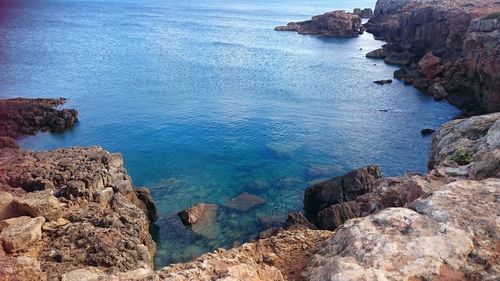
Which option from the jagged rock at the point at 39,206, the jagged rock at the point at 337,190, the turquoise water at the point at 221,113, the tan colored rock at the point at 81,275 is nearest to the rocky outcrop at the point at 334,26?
the turquoise water at the point at 221,113

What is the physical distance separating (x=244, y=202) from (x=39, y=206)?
1853 centimetres

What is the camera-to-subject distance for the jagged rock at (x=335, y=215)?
31.0 meters

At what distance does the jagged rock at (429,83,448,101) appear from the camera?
220ft

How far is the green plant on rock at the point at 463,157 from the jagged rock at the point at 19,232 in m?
21.8

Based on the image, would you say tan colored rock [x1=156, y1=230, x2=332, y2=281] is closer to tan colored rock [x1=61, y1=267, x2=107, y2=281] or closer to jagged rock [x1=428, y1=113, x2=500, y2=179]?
tan colored rock [x1=61, y1=267, x2=107, y2=281]

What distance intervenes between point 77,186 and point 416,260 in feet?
80.0

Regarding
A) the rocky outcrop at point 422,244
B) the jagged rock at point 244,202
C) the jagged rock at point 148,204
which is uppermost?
the rocky outcrop at point 422,244

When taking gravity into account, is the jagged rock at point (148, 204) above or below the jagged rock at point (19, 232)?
below

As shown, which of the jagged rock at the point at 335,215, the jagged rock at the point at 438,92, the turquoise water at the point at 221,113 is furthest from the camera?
the jagged rock at the point at 438,92

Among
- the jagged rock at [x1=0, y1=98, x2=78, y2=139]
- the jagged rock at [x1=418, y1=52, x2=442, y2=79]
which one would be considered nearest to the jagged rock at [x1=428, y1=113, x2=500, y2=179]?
the jagged rock at [x1=0, y1=98, x2=78, y2=139]

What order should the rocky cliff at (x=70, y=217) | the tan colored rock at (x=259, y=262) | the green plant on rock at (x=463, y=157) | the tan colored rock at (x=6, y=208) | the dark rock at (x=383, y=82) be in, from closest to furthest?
1. the tan colored rock at (x=259, y=262)
2. the rocky cliff at (x=70, y=217)
3. the green plant on rock at (x=463, y=157)
4. the tan colored rock at (x=6, y=208)
5. the dark rock at (x=383, y=82)

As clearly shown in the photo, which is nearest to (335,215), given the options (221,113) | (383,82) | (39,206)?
(39,206)

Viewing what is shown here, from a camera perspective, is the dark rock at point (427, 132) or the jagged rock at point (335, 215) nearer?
the jagged rock at point (335, 215)

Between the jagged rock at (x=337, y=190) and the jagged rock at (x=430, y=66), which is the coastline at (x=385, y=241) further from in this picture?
the jagged rock at (x=430, y=66)
